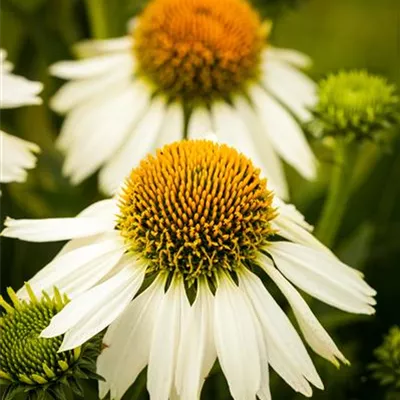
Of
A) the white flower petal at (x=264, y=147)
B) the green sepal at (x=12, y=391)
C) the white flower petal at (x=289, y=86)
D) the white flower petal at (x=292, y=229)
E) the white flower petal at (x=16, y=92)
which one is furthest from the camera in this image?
the white flower petal at (x=289, y=86)

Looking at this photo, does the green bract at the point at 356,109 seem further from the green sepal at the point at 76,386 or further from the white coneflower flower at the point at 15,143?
the green sepal at the point at 76,386

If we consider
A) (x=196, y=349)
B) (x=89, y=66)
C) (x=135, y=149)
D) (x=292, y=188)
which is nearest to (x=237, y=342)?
(x=196, y=349)

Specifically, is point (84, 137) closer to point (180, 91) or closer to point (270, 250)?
point (180, 91)

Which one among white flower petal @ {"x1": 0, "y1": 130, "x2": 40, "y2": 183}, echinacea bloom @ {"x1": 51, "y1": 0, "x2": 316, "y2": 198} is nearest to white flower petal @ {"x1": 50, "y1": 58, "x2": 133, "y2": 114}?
echinacea bloom @ {"x1": 51, "y1": 0, "x2": 316, "y2": 198}

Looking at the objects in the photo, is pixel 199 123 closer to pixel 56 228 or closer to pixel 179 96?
pixel 179 96

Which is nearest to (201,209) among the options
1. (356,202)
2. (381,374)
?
(381,374)

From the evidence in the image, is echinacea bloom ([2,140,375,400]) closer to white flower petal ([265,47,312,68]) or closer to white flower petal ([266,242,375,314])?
white flower petal ([266,242,375,314])

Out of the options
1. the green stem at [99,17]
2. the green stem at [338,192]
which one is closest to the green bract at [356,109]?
the green stem at [338,192]
